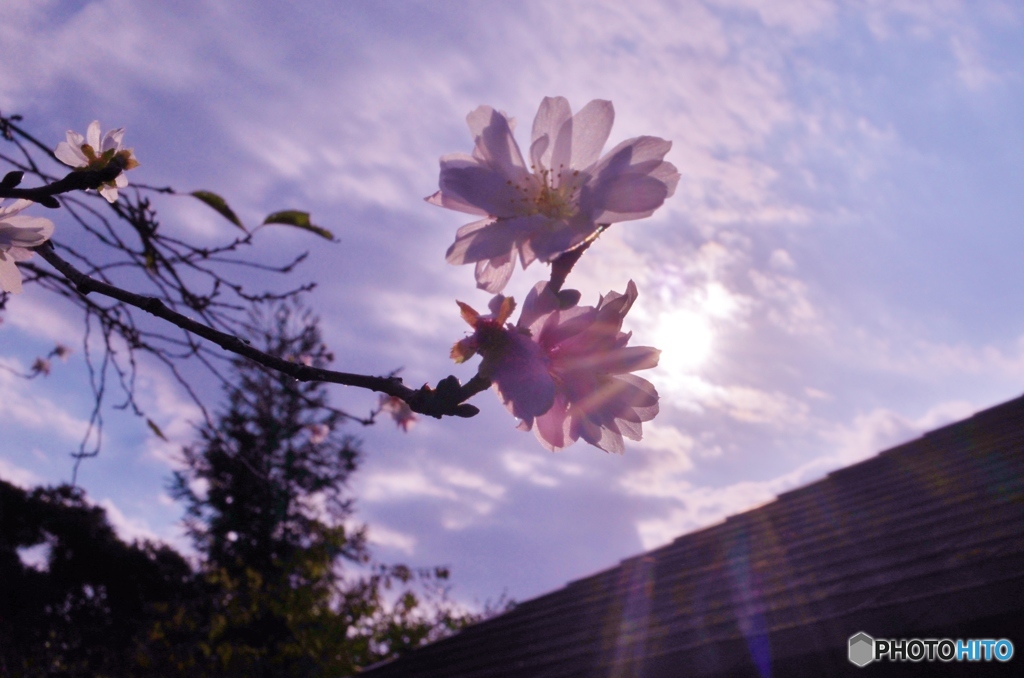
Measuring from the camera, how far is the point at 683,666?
2418 mm

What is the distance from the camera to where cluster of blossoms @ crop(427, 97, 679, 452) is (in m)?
0.81

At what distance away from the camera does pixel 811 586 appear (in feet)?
9.06

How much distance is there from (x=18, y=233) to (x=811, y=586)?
9.17 ft

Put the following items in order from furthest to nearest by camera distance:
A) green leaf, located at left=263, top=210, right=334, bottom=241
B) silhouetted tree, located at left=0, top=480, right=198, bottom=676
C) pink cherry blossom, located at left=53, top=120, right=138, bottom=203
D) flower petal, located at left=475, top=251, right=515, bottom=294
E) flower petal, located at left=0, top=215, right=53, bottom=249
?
silhouetted tree, located at left=0, top=480, right=198, bottom=676 → green leaf, located at left=263, top=210, right=334, bottom=241 → pink cherry blossom, located at left=53, top=120, right=138, bottom=203 → flower petal, located at left=0, top=215, right=53, bottom=249 → flower petal, located at left=475, top=251, right=515, bottom=294

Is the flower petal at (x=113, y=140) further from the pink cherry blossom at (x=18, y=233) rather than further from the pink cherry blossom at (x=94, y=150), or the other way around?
the pink cherry blossom at (x=18, y=233)

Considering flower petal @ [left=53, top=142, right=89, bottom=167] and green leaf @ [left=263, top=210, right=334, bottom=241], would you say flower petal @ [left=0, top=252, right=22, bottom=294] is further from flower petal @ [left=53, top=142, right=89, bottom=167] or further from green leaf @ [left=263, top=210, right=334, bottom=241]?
green leaf @ [left=263, top=210, right=334, bottom=241]

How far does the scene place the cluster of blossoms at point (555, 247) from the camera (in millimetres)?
813

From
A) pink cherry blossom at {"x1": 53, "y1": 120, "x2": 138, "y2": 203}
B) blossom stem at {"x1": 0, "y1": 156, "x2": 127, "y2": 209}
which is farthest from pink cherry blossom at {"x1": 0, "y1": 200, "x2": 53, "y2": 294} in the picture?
pink cherry blossom at {"x1": 53, "y1": 120, "x2": 138, "y2": 203}

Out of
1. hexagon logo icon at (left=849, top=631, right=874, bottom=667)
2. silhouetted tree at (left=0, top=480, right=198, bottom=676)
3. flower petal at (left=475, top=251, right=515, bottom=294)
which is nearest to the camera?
flower petal at (left=475, top=251, right=515, bottom=294)

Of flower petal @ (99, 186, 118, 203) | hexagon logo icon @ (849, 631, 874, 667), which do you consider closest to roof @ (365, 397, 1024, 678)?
hexagon logo icon @ (849, 631, 874, 667)

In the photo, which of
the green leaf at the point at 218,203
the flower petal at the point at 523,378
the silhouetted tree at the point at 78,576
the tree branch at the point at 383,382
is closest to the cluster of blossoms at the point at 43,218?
the tree branch at the point at 383,382

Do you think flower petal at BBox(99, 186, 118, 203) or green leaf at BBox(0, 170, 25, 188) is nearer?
green leaf at BBox(0, 170, 25, 188)

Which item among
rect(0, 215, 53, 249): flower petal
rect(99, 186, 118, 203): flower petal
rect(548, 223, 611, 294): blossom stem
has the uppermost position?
rect(99, 186, 118, 203): flower petal

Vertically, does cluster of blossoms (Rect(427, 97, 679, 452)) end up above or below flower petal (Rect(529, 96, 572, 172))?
below
